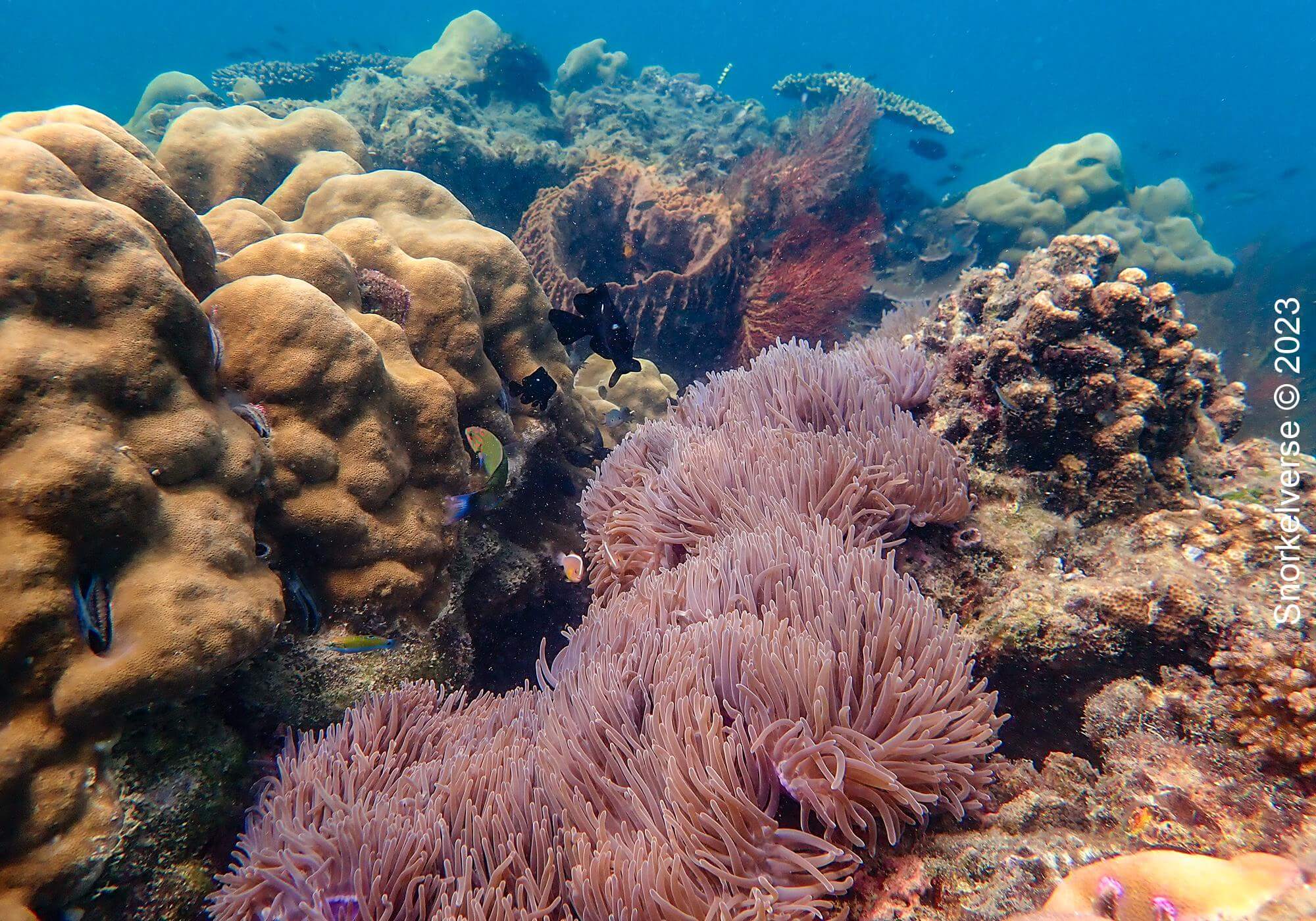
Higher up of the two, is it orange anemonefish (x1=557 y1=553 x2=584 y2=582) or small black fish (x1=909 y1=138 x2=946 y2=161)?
small black fish (x1=909 y1=138 x2=946 y2=161)

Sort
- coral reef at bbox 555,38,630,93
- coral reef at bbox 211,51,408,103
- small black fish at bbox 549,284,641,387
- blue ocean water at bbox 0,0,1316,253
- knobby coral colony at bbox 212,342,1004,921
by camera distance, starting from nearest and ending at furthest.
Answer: knobby coral colony at bbox 212,342,1004,921 < small black fish at bbox 549,284,641,387 < coral reef at bbox 211,51,408,103 < coral reef at bbox 555,38,630,93 < blue ocean water at bbox 0,0,1316,253

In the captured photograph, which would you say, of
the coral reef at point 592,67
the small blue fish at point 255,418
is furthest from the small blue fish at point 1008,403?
the coral reef at point 592,67

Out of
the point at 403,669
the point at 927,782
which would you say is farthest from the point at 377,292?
the point at 927,782

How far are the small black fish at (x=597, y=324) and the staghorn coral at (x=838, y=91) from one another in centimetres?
1357

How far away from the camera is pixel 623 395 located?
21.0 ft

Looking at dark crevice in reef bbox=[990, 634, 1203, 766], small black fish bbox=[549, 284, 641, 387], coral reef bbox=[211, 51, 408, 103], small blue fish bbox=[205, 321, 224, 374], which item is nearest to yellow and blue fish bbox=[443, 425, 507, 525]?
small blue fish bbox=[205, 321, 224, 374]

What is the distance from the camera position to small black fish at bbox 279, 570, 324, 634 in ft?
8.77

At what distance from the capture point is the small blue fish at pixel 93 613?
1.99 meters

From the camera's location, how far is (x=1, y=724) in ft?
6.04

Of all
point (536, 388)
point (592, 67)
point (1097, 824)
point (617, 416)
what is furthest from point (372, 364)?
point (592, 67)

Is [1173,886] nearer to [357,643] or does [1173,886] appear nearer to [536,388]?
[357,643]

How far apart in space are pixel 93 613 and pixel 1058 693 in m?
3.41

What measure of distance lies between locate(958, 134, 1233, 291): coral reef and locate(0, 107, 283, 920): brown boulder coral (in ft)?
44.9

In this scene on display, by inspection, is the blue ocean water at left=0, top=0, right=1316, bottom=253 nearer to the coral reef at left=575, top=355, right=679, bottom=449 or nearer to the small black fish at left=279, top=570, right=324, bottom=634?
the coral reef at left=575, top=355, right=679, bottom=449
